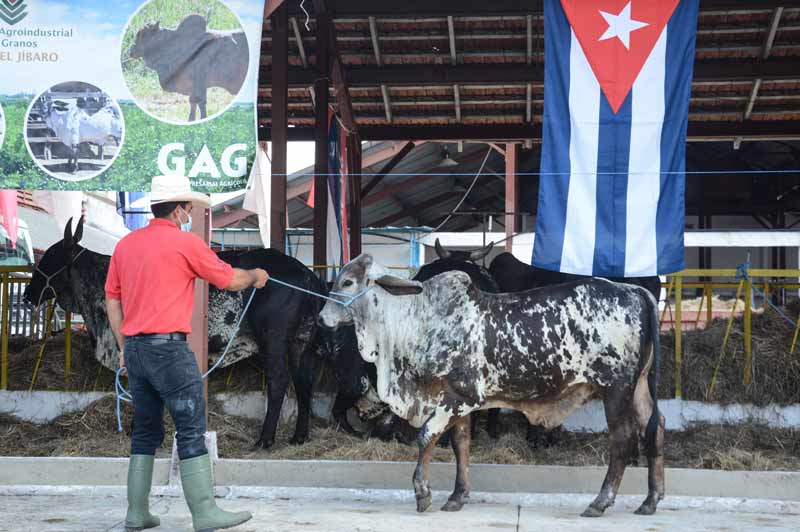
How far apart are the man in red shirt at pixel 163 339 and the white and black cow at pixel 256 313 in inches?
108

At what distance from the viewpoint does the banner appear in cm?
724

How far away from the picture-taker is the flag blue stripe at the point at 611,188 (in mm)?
7275

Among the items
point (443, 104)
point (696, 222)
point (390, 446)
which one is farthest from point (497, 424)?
point (696, 222)

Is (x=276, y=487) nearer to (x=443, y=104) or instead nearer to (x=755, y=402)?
(x=755, y=402)

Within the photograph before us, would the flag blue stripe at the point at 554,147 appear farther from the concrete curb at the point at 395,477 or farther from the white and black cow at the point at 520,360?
the concrete curb at the point at 395,477

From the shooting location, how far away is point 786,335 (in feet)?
29.9

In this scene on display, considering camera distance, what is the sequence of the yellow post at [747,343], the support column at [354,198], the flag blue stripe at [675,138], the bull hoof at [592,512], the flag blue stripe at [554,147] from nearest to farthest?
the bull hoof at [592,512], the flag blue stripe at [675,138], the flag blue stripe at [554,147], the yellow post at [747,343], the support column at [354,198]

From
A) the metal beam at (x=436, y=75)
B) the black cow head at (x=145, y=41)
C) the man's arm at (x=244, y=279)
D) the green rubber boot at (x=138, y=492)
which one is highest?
the metal beam at (x=436, y=75)

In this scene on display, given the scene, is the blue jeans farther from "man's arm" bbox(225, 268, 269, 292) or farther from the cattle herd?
the cattle herd

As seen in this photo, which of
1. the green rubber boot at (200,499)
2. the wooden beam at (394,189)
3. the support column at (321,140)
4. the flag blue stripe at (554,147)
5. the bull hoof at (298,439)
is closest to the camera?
the green rubber boot at (200,499)

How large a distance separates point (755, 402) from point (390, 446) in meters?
3.08

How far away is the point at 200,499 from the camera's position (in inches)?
213

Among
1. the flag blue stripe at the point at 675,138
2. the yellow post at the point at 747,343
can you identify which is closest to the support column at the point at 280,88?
the flag blue stripe at the point at 675,138

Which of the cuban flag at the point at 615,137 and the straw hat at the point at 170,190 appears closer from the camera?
the straw hat at the point at 170,190
